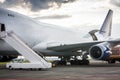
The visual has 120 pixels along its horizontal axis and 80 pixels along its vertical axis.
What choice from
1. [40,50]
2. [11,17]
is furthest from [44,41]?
[11,17]

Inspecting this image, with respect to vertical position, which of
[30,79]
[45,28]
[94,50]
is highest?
[45,28]

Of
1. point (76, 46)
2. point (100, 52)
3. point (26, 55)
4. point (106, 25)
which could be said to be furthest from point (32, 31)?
point (106, 25)

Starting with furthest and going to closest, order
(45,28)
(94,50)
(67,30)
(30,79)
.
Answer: (67,30) < (45,28) < (94,50) < (30,79)

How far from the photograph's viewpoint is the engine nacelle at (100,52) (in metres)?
21.4

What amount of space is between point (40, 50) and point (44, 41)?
4.37 feet

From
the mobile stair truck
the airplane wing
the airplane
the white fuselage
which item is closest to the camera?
the mobile stair truck

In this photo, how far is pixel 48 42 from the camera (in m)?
24.7

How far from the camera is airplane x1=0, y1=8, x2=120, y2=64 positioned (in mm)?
21812

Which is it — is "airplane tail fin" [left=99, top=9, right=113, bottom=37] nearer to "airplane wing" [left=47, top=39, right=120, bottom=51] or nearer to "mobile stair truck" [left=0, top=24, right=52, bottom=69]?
"airplane wing" [left=47, top=39, right=120, bottom=51]

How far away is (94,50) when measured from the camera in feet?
71.4

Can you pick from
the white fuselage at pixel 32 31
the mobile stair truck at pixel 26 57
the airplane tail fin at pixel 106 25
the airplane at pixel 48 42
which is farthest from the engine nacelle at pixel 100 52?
the airplane tail fin at pixel 106 25

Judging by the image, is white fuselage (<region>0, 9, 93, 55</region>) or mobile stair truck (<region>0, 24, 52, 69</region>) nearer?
mobile stair truck (<region>0, 24, 52, 69</region>)

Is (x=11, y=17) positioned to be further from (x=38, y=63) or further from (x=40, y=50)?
(x=38, y=63)

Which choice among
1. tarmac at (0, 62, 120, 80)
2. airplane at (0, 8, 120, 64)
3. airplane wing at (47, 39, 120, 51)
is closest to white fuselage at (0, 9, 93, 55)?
airplane at (0, 8, 120, 64)
